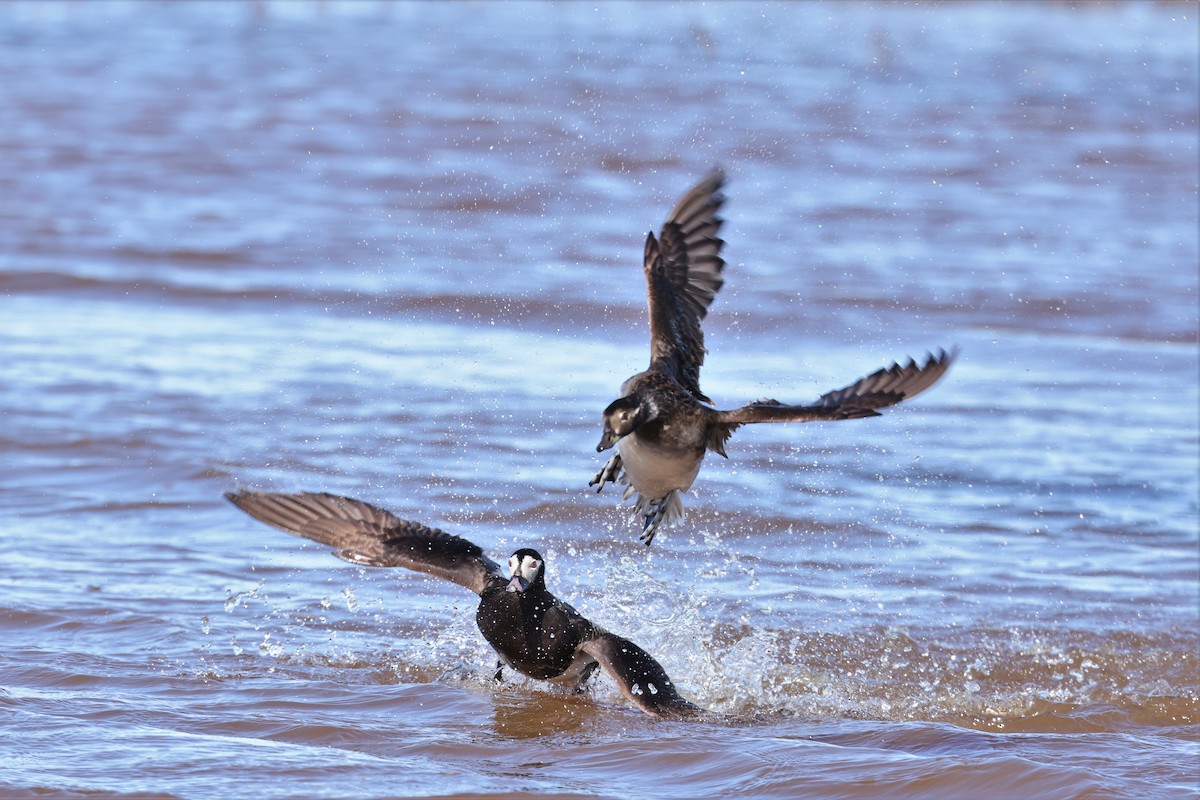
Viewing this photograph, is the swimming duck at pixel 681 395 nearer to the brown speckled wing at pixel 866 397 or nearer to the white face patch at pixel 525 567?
the brown speckled wing at pixel 866 397

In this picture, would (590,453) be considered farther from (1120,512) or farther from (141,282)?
(141,282)

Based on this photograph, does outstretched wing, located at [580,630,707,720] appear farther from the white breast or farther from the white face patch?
the white breast

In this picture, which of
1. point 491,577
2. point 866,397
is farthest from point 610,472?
point 866,397

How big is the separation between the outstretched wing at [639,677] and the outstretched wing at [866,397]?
1027 millimetres

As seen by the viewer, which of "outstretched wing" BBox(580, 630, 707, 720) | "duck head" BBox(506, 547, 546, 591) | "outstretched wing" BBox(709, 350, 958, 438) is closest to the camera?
"outstretched wing" BBox(709, 350, 958, 438)

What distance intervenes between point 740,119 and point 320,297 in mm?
9179

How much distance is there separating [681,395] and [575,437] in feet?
11.0

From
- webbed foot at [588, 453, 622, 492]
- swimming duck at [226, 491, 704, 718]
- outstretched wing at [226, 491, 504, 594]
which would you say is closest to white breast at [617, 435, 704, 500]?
webbed foot at [588, 453, 622, 492]

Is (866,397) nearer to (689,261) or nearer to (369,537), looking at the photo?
(689,261)

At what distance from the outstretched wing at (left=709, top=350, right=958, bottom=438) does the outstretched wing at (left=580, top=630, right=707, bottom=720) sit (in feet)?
3.37

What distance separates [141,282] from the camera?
13.8 meters

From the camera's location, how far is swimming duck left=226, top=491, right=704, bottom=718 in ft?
21.9

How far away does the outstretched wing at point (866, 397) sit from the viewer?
604cm

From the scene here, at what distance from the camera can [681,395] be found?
6941mm
